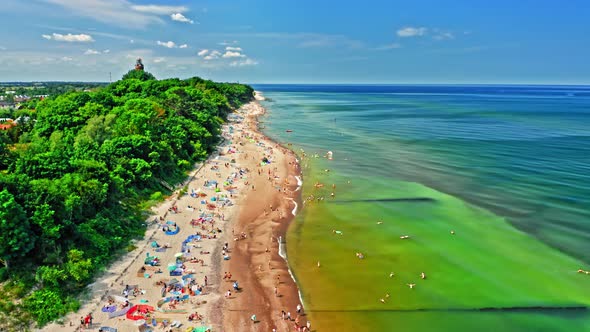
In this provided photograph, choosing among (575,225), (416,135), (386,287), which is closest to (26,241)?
(386,287)

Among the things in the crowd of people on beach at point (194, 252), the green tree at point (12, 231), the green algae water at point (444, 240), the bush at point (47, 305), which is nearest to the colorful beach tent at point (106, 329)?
the crowd of people on beach at point (194, 252)

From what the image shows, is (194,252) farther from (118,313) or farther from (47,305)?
(47,305)

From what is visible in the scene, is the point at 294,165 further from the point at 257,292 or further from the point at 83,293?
the point at 83,293

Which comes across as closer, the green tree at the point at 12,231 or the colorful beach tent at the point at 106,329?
the colorful beach tent at the point at 106,329

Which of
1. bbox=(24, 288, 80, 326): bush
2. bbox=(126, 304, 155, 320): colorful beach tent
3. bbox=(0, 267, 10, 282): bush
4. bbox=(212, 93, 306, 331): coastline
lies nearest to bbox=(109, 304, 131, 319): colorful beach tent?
bbox=(126, 304, 155, 320): colorful beach tent

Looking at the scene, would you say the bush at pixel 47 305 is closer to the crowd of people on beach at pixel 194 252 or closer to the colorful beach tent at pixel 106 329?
the crowd of people on beach at pixel 194 252

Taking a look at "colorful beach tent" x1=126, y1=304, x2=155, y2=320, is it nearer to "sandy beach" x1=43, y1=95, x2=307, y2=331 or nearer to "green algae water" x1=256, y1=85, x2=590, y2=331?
"sandy beach" x1=43, y1=95, x2=307, y2=331
